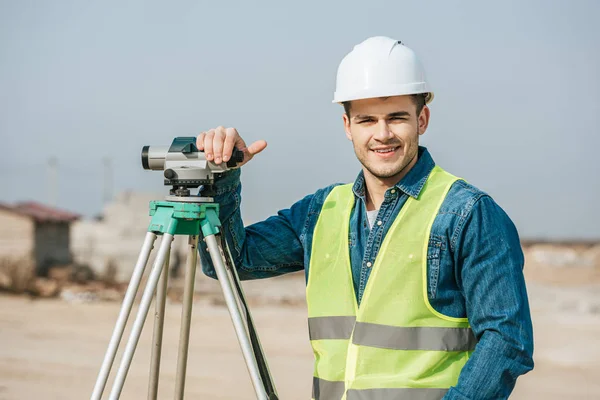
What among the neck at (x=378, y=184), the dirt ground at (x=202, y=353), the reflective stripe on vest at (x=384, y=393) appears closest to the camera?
the reflective stripe on vest at (x=384, y=393)

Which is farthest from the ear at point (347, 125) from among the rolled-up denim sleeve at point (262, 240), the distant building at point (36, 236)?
the distant building at point (36, 236)

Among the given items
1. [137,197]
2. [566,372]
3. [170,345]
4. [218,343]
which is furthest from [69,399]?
[137,197]

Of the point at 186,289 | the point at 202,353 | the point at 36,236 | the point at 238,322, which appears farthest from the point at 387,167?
the point at 36,236

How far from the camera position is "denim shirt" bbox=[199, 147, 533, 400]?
7.30ft

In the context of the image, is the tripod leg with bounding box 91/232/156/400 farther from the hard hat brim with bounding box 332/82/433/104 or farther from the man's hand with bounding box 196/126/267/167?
the hard hat brim with bounding box 332/82/433/104

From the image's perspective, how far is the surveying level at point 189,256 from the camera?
7.88ft

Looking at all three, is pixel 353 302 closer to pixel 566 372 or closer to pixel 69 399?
pixel 69 399

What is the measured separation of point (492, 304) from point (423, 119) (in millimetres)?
709

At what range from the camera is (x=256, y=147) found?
2695 mm

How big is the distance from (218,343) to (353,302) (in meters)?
9.12

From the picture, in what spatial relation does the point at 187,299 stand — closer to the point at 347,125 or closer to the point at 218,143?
the point at 218,143

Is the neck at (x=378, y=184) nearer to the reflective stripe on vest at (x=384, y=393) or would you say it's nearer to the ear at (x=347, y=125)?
the ear at (x=347, y=125)

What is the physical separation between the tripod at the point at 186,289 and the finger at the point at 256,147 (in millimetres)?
240

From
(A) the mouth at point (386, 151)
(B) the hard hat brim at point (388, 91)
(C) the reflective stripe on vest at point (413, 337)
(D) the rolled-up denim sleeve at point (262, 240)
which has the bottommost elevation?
(C) the reflective stripe on vest at point (413, 337)
